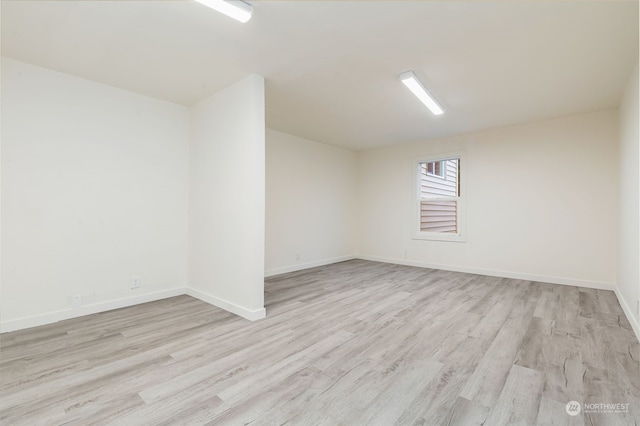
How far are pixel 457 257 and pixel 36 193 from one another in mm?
5874

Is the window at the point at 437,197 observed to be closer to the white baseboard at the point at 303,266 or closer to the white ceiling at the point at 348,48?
the white baseboard at the point at 303,266

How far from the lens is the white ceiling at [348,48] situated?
2.02 meters

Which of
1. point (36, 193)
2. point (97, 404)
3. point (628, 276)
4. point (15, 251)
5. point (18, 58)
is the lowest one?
point (97, 404)

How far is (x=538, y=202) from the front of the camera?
14.7 ft

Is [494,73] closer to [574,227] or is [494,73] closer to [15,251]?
[574,227]

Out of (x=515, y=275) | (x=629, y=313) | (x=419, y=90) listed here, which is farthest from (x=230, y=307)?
(x=515, y=275)

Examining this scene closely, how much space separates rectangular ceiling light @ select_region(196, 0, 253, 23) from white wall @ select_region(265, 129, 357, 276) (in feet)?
9.74

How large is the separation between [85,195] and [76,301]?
1.09 meters

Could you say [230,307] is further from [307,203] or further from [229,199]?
[307,203]

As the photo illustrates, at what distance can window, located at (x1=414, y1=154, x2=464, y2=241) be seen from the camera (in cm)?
543

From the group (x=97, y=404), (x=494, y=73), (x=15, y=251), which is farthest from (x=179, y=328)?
(x=494, y=73)

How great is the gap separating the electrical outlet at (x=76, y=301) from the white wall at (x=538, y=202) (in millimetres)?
5195

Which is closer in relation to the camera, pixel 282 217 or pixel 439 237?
pixel 282 217

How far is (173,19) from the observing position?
2.10 m
